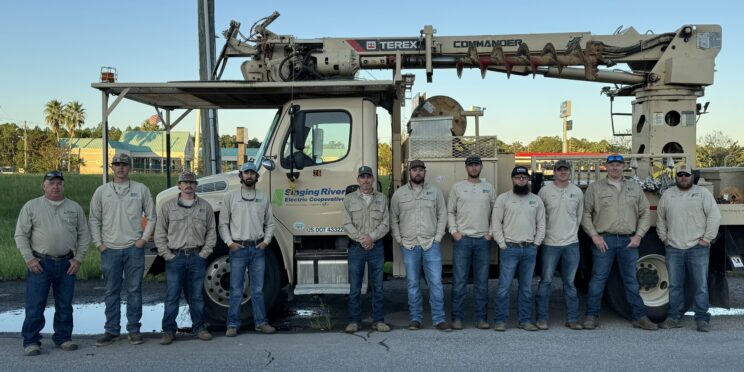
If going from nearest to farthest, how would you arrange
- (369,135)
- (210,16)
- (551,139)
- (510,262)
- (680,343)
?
1. (680,343)
2. (510,262)
3. (369,135)
4. (210,16)
5. (551,139)

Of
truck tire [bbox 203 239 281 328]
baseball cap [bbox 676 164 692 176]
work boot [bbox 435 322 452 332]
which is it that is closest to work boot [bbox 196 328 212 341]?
truck tire [bbox 203 239 281 328]

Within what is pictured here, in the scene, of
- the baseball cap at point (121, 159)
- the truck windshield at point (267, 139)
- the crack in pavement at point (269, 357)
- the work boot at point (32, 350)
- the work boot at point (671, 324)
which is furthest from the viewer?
the truck windshield at point (267, 139)

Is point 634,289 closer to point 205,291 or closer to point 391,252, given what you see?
point 391,252

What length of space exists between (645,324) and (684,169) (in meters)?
1.72

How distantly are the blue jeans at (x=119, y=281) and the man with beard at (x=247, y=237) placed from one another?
0.89 meters

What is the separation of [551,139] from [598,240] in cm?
4654

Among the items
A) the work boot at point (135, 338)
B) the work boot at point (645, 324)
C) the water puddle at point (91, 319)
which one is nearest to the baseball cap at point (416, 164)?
the work boot at point (645, 324)

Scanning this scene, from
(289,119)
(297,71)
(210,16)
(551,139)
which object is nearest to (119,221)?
(289,119)

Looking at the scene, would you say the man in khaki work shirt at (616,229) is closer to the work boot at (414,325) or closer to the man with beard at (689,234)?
the man with beard at (689,234)

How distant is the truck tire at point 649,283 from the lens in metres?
7.29

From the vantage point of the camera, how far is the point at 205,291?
7.13m

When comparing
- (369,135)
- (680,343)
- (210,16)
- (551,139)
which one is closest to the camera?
(680,343)

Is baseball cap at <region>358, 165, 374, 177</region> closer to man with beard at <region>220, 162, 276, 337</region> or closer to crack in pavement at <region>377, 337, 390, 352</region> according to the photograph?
man with beard at <region>220, 162, 276, 337</region>

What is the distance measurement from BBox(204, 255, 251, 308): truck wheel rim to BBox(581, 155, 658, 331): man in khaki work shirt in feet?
12.3
